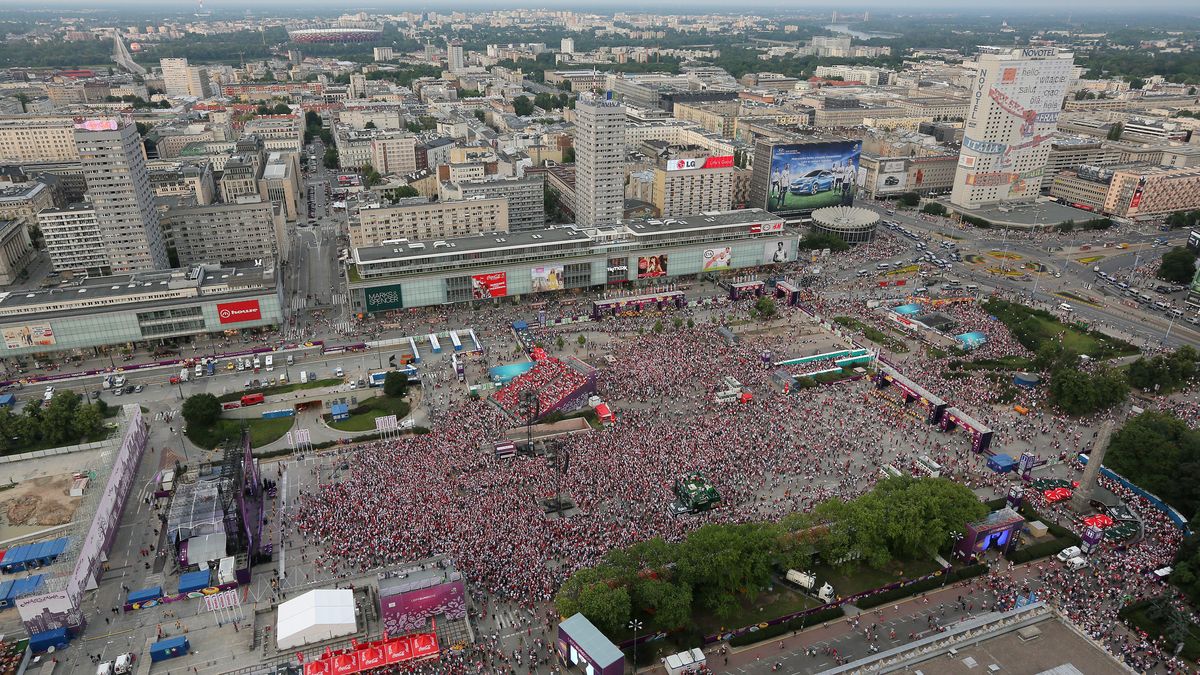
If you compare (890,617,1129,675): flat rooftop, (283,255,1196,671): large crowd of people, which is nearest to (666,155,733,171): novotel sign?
(283,255,1196,671): large crowd of people

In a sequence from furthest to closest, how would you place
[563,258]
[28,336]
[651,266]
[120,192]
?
[651,266]
[563,258]
[120,192]
[28,336]

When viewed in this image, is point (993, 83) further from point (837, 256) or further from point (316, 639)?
point (316, 639)

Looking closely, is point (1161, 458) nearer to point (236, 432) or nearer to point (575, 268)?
point (575, 268)

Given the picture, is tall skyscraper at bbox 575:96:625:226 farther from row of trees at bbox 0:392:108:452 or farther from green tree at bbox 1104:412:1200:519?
green tree at bbox 1104:412:1200:519

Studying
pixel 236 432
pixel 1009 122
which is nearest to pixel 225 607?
pixel 236 432

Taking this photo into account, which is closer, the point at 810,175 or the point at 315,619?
the point at 315,619

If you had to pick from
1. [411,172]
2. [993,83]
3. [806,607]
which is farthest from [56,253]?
[993,83]
